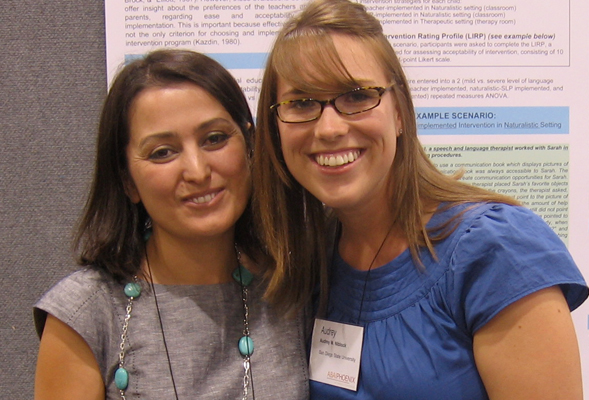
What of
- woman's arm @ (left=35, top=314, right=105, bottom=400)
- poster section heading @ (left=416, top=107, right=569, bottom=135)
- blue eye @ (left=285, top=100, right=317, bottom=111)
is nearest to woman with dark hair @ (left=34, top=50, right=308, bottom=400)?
woman's arm @ (left=35, top=314, right=105, bottom=400)

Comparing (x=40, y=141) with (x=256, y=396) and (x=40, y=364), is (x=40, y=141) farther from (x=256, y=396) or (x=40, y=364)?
(x=256, y=396)

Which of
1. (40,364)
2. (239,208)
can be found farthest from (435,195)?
(40,364)

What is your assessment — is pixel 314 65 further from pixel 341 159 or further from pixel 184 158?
pixel 184 158

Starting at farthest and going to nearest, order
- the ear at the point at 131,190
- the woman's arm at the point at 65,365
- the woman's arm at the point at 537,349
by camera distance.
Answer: the ear at the point at 131,190, the woman's arm at the point at 65,365, the woman's arm at the point at 537,349

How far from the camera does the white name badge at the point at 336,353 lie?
0.88 m

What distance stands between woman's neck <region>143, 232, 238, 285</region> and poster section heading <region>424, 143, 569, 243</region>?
2.25 feet

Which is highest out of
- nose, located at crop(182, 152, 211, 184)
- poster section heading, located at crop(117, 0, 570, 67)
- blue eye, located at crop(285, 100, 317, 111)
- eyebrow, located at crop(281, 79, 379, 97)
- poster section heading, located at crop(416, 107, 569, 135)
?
poster section heading, located at crop(117, 0, 570, 67)

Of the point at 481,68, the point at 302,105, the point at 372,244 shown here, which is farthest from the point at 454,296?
the point at 481,68

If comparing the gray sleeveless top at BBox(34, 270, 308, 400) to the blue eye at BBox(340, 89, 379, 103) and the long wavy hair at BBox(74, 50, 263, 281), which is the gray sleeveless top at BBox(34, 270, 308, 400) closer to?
the long wavy hair at BBox(74, 50, 263, 281)

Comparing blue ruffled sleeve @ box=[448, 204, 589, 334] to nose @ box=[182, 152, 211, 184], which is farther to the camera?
nose @ box=[182, 152, 211, 184]

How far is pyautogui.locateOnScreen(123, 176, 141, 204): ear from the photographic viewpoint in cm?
95

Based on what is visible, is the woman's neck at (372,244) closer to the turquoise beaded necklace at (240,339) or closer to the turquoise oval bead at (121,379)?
the turquoise beaded necklace at (240,339)

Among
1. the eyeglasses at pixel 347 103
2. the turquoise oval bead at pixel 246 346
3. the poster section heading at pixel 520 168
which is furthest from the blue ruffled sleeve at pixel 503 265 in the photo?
the poster section heading at pixel 520 168

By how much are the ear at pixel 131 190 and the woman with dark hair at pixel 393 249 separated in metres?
0.25
